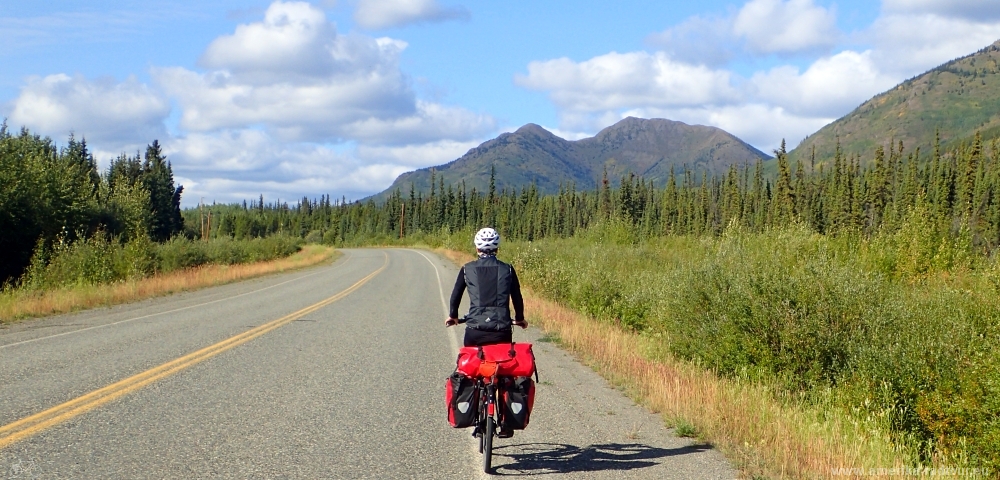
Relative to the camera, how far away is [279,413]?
795 cm

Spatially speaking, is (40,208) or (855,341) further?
(40,208)

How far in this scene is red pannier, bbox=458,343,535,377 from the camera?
632 centimetres

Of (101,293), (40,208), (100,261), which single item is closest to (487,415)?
(101,293)

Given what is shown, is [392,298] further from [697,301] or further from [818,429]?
[818,429]

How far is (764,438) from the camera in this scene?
6891 millimetres

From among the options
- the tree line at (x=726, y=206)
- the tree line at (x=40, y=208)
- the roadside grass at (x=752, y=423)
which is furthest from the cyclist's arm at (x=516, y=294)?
the tree line at (x=726, y=206)

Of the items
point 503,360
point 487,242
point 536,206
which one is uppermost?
point 536,206

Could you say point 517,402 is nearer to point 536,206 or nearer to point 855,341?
point 855,341

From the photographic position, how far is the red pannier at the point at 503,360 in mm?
6320

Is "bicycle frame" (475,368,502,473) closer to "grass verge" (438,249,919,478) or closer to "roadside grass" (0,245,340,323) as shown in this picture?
"grass verge" (438,249,919,478)

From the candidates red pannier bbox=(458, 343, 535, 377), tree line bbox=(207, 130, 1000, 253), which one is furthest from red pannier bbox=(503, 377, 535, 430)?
tree line bbox=(207, 130, 1000, 253)

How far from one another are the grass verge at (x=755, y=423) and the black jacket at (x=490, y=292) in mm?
2380

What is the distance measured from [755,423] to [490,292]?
117 inches

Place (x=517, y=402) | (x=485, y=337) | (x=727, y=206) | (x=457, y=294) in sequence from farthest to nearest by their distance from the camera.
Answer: (x=727, y=206) → (x=457, y=294) → (x=485, y=337) → (x=517, y=402)
